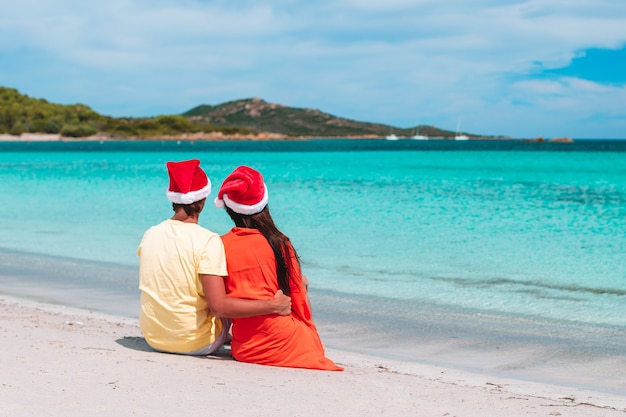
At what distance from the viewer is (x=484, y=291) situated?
9180 millimetres

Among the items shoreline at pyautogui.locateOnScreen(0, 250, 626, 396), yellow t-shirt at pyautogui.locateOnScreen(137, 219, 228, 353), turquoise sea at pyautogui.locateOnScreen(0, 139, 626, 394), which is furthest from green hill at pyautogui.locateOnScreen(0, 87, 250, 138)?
yellow t-shirt at pyautogui.locateOnScreen(137, 219, 228, 353)

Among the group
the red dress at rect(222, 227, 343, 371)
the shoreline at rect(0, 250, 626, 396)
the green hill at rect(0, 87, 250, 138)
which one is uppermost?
the green hill at rect(0, 87, 250, 138)

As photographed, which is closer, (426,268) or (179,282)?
(179,282)

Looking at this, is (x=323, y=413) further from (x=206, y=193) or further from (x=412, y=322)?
(x=412, y=322)

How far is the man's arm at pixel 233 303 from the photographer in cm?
452

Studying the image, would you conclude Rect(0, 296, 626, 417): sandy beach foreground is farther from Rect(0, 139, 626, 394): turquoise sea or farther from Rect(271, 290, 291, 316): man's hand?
Rect(0, 139, 626, 394): turquoise sea

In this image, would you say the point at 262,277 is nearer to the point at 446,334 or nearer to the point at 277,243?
the point at 277,243

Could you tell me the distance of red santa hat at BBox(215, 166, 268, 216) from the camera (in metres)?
4.46

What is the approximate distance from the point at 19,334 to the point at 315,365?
2335mm

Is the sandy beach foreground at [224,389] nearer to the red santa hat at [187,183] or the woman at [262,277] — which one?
the woman at [262,277]

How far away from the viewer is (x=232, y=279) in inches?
182

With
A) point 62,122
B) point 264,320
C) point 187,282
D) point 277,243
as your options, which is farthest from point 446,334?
point 62,122

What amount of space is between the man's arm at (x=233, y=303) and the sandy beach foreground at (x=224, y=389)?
359 mm

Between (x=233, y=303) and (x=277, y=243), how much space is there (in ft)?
1.54
